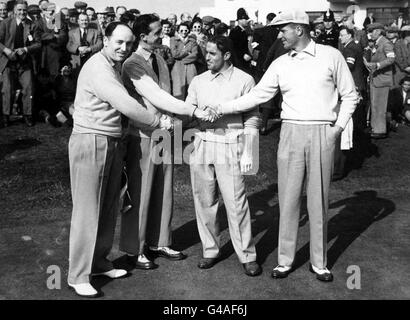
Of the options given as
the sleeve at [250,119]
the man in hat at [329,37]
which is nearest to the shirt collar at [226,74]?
the sleeve at [250,119]

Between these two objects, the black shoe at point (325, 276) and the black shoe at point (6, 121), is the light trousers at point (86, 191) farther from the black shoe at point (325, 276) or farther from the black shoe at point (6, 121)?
the black shoe at point (6, 121)

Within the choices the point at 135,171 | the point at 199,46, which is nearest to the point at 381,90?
the point at 199,46

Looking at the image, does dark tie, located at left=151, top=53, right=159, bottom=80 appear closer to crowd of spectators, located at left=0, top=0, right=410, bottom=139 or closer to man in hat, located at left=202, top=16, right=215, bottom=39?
crowd of spectators, located at left=0, top=0, right=410, bottom=139

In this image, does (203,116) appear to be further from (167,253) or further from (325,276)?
(325,276)

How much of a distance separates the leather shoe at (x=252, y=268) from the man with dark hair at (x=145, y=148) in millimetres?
789

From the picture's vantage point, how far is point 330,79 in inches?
229

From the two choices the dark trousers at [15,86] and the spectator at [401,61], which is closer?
the dark trousers at [15,86]

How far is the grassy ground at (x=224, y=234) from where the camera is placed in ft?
18.6

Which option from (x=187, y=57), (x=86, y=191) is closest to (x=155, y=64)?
(x=86, y=191)

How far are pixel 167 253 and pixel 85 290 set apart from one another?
49.5 inches

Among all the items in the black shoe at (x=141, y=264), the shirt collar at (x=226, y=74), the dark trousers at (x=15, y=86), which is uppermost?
the shirt collar at (x=226, y=74)

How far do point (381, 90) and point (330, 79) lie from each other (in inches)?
305

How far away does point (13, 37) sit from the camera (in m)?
11.9
